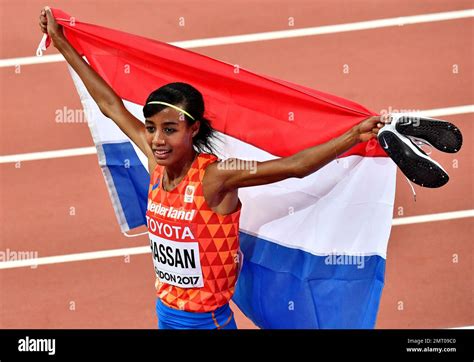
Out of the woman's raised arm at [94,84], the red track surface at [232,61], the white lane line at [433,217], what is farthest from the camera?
the white lane line at [433,217]

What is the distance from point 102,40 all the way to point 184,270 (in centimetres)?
188

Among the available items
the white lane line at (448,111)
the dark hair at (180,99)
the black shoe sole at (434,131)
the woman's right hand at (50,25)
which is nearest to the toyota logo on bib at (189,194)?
the dark hair at (180,99)

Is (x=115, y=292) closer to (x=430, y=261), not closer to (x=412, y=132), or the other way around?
(x=430, y=261)

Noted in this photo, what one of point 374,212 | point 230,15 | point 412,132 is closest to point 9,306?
point 374,212

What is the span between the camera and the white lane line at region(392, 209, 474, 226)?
31.0ft

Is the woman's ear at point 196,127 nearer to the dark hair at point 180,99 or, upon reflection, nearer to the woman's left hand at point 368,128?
the dark hair at point 180,99

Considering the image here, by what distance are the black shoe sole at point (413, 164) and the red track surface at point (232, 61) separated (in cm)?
318

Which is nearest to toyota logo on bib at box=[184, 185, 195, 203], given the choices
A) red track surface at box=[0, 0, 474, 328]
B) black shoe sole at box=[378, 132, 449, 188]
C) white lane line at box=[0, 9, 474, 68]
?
black shoe sole at box=[378, 132, 449, 188]

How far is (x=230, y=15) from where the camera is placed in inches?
485

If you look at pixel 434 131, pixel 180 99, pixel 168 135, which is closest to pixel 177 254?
pixel 168 135

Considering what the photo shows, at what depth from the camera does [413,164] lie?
5.34 m

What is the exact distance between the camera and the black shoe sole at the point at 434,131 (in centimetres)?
532

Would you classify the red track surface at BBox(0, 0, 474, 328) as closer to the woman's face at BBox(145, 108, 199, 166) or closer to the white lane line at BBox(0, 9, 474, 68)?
the white lane line at BBox(0, 9, 474, 68)

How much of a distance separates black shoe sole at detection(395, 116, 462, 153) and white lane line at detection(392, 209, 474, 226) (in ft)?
13.7
